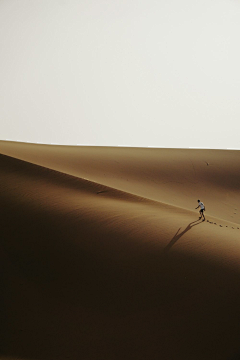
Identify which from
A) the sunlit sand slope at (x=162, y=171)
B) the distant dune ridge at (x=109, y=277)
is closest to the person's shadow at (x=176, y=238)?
the distant dune ridge at (x=109, y=277)

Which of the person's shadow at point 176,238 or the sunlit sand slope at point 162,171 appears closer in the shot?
the person's shadow at point 176,238

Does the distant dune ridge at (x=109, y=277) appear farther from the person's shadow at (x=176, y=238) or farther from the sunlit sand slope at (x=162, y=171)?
the sunlit sand slope at (x=162, y=171)

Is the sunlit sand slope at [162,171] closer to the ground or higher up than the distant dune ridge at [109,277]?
higher up

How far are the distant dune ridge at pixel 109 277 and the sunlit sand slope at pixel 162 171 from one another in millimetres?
4144

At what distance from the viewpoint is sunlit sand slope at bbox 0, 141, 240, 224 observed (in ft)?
44.9

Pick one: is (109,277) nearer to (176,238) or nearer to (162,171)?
(176,238)

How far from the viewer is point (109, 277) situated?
558 cm

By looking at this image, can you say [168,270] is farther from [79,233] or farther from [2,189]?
[2,189]

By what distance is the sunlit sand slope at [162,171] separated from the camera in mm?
13688

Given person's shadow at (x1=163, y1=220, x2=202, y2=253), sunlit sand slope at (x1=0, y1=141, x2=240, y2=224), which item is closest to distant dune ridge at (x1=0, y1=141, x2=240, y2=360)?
person's shadow at (x1=163, y1=220, x2=202, y2=253)

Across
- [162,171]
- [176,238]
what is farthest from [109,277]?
[162,171]

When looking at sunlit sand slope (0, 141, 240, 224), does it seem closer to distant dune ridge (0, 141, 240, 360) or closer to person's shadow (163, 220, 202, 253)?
distant dune ridge (0, 141, 240, 360)

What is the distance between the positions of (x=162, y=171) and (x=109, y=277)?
1237 centimetres

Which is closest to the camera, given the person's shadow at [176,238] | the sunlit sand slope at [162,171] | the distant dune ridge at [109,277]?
the distant dune ridge at [109,277]
